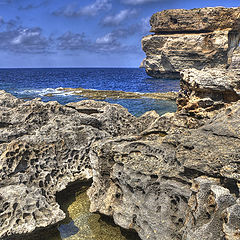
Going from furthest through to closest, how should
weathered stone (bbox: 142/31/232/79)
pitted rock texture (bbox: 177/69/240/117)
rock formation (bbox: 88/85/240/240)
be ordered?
weathered stone (bbox: 142/31/232/79)
pitted rock texture (bbox: 177/69/240/117)
rock formation (bbox: 88/85/240/240)

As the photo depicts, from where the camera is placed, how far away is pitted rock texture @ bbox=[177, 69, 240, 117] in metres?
7.55

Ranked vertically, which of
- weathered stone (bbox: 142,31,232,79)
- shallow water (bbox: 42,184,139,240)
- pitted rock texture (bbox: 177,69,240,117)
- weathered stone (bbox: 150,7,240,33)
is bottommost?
shallow water (bbox: 42,184,139,240)

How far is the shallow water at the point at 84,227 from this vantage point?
4.98 metres

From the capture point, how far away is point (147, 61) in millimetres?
73250

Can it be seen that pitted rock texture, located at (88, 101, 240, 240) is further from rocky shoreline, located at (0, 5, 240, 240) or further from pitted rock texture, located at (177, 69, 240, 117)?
A: pitted rock texture, located at (177, 69, 240, 117)

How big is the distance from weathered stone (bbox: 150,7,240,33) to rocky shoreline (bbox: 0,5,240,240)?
61819mm

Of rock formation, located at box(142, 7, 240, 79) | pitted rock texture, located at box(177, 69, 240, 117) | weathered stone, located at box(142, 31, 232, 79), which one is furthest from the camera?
weathered stone, located at box(142, 31, 232, 79)

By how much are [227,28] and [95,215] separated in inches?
2589

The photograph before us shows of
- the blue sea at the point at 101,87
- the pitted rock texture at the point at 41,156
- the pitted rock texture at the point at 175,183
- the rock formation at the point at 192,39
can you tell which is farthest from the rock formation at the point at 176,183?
the rock formation at the point at 192,39

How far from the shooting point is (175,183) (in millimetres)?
4398

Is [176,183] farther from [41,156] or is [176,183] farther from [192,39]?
[192,39]

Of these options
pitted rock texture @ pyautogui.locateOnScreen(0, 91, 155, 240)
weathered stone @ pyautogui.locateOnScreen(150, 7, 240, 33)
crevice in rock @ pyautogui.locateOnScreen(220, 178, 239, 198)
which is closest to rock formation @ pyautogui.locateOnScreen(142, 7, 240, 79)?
weathered stone @ pyautogui.locateOnScreen(150, 7, 240, 33)

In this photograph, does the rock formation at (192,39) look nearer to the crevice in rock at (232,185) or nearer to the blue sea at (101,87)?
the blue sea at (101,87)

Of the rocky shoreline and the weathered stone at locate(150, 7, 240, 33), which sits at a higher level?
the weathered stone at locate(150, 7, 240, 33)
